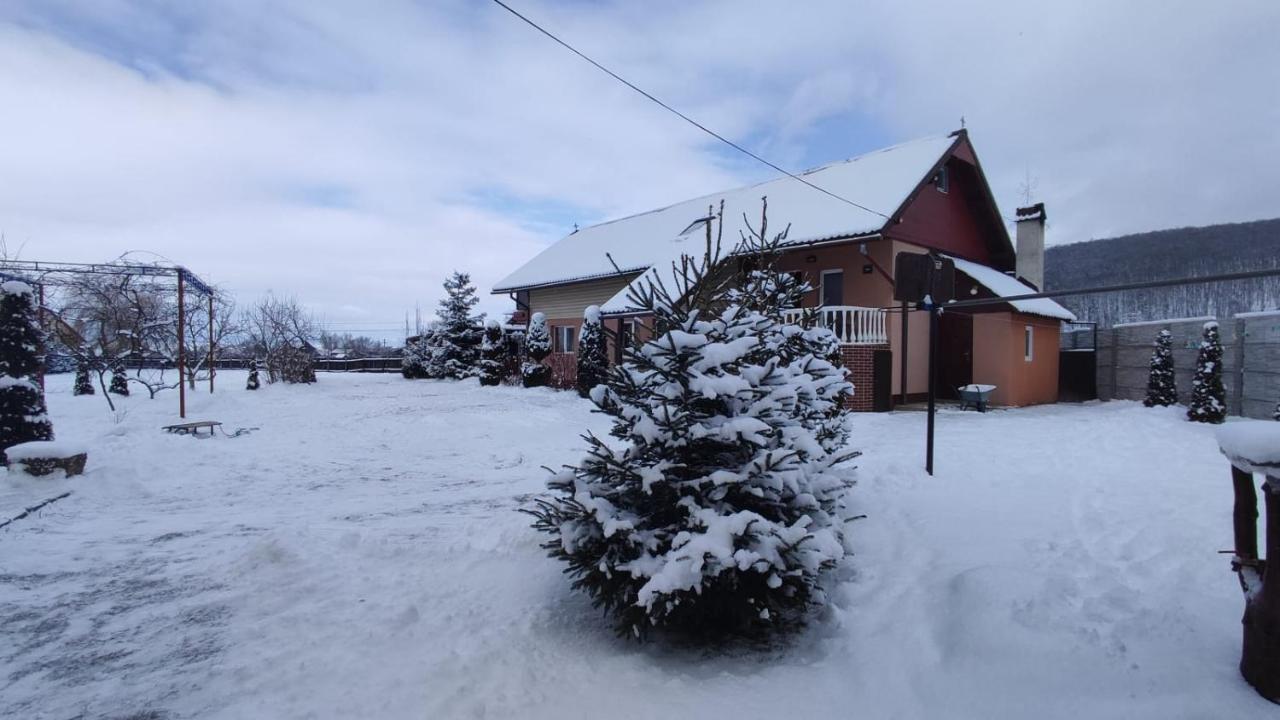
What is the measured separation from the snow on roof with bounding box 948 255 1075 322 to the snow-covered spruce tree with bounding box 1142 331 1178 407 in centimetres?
215

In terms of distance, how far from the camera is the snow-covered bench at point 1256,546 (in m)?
2.20

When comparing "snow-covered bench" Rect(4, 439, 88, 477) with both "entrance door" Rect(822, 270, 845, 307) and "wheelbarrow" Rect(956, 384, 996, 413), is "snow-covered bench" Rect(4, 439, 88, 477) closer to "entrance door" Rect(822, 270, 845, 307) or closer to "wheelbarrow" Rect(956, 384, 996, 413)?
"entrance door" Rect(822, 270, 845, 307)

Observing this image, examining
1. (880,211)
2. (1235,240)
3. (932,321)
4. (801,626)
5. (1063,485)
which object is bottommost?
(801,626)

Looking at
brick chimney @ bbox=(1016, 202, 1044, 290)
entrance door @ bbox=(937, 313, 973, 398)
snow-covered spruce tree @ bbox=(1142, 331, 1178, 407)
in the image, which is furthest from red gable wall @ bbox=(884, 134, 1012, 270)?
snow-covered spruce tree @ bbox=(1142, 331, 1178, 407)

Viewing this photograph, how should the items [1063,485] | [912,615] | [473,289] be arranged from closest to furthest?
[912,615]
[1063,485]
[473,289]

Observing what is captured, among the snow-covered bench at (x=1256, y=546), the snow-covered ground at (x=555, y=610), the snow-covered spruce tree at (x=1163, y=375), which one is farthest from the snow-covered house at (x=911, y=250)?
the snow-covered bench at (x=1256, y=546)

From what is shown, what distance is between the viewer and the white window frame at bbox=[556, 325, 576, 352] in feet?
71.6

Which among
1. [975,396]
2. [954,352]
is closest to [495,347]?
[954,352]

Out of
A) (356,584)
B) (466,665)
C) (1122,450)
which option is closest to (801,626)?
(466,665)

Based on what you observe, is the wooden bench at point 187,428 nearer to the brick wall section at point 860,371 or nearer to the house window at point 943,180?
the brick wall section at point 860,371

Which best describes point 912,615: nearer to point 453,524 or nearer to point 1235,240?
point 453,524

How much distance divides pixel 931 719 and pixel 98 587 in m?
5.24

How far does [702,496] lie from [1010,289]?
45.1 feet

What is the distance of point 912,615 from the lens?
3.49 meters
